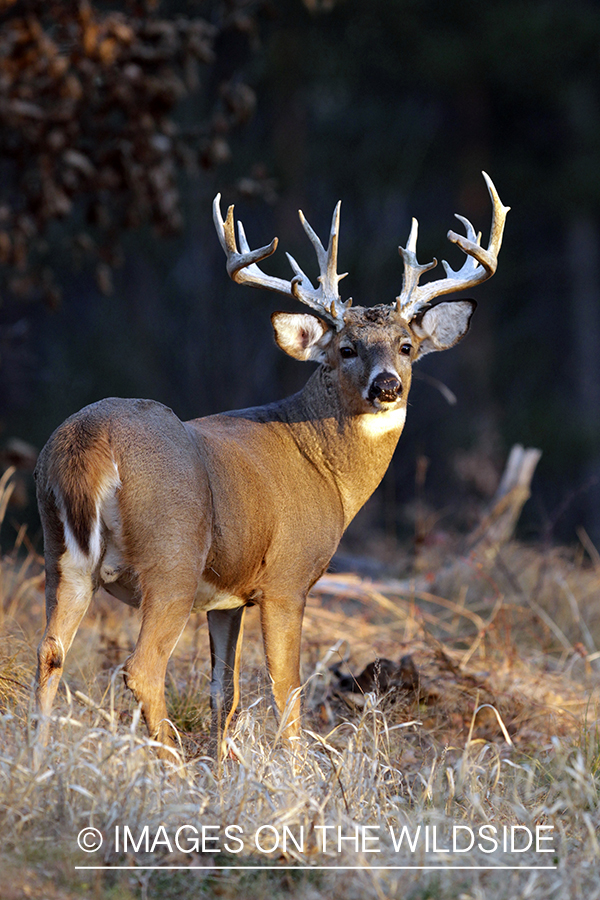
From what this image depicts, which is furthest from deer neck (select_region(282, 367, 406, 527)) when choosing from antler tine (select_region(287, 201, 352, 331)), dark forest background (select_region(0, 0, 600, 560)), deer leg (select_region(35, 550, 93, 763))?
dark forest background (select_region(0, 0, 600, 560))

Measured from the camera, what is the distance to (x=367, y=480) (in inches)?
191

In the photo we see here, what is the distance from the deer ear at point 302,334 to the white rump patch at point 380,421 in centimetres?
35

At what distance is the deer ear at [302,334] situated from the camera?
189 inches

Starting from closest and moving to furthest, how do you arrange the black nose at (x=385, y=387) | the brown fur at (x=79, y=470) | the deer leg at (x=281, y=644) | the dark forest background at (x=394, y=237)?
the brown fur at (x=79, y=470)
the deer leg at (x=281, y=644)
the black nose at (x=385, y=387)
the dark forest background at (x=394, y=237)

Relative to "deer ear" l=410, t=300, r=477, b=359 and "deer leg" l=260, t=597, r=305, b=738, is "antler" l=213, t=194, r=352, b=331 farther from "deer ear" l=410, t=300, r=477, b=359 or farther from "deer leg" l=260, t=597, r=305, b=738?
"deer leg" l=260, t=597, r=305, b=738

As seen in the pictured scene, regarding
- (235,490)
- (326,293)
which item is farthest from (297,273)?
(235,490)

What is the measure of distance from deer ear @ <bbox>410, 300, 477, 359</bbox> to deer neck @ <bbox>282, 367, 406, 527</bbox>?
0.43m

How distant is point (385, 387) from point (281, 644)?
1.11 meters

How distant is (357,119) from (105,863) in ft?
55.9

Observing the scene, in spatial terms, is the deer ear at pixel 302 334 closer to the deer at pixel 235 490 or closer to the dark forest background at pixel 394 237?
the deer at pixel 235 490

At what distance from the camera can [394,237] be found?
16062mm

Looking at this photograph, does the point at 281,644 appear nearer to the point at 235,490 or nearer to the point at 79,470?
the point at 235,490

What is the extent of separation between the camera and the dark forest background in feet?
49.7

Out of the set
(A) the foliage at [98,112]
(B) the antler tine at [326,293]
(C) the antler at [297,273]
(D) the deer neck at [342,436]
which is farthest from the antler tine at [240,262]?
(A) the foliage at [98,112]
